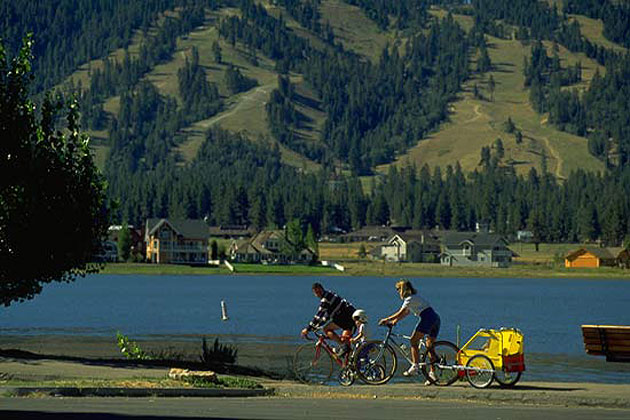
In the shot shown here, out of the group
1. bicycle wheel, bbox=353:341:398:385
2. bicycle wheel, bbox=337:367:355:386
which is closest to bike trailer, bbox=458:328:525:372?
bicycle wheel, bbox=353:341:398:385

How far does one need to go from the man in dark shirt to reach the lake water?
14.7 m

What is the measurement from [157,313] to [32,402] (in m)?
62.4

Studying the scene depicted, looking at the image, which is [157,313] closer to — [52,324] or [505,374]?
[52,324]

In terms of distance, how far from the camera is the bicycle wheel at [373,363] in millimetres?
28969

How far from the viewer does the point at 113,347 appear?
53281 millimetres

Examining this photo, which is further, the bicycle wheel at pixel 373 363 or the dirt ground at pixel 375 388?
the bicycle wheel at pixel 373 363

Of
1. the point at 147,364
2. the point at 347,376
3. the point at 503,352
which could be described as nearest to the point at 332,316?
the point at 347,376

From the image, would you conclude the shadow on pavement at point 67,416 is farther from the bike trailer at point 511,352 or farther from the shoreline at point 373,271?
the shoreline at point 373,271

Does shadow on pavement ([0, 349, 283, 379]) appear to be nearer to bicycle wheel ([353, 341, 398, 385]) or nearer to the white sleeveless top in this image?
bicycle wheel ([353, 341, 398, 385])

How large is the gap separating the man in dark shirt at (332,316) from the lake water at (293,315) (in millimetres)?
14705

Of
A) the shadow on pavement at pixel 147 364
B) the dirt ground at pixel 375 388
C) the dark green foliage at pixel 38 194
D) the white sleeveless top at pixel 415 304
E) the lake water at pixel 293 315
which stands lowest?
the lake water at pixel 293 315

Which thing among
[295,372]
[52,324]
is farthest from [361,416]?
[52,324]

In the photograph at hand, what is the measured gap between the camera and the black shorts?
1168 inches

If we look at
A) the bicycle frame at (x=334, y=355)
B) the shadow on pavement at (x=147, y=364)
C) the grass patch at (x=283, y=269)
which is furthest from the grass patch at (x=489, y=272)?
the bicycle frame at (x=334, y=355)
